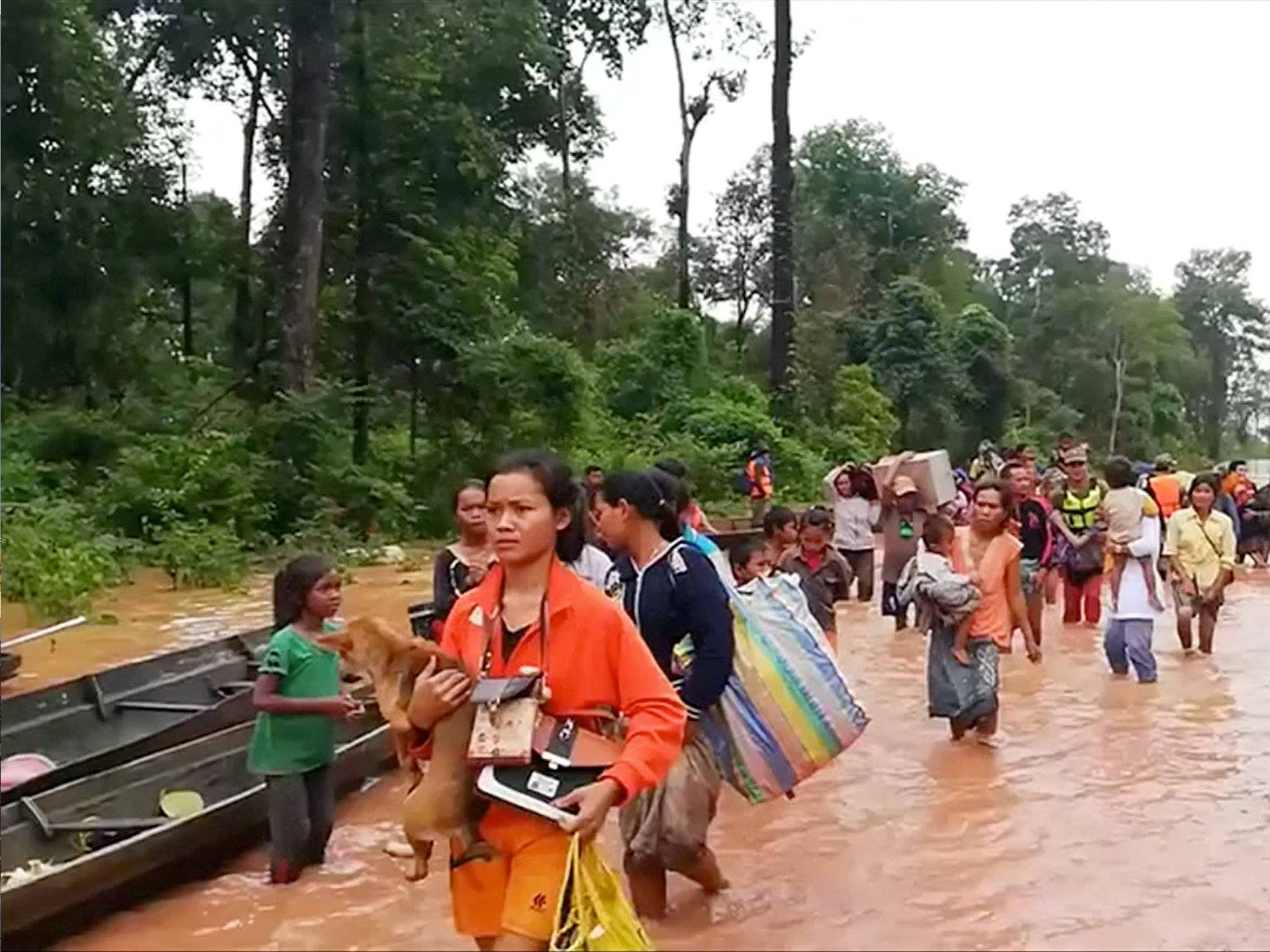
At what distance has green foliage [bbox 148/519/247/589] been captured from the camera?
1745 cm

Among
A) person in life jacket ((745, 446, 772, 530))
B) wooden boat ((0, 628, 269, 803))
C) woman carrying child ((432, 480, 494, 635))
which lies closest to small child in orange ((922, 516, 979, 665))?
woman carrying child ((432, 480, 494, 635))

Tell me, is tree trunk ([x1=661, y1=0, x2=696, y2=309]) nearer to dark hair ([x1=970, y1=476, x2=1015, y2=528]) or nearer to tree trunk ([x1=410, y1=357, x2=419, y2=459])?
tree trunk ([x1=410, y1=357, x2=419, y2=459])

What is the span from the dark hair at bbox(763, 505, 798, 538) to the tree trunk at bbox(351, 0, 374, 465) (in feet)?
47.5

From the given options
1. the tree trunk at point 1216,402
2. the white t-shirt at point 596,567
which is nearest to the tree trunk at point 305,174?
the white t-shirt at point 596,567

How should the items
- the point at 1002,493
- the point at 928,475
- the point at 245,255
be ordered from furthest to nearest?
the point at 245,255
the point at 928,475
the point at 1002,493

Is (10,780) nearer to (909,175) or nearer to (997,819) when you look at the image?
(997,819)

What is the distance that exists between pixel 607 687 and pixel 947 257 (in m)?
50.2

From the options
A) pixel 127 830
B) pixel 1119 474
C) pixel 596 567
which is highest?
pixel 1119 474

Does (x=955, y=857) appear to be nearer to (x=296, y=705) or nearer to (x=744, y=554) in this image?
(x=744, y=554)

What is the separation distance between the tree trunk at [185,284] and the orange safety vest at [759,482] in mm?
9964

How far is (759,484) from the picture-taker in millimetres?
22828

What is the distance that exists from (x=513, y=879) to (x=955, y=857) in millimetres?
3670

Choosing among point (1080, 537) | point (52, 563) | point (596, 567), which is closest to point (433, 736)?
point (596, 567)

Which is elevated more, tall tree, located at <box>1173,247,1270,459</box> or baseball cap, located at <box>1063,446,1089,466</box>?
tall tree, located at <box>1173,247,1270,459</box>
